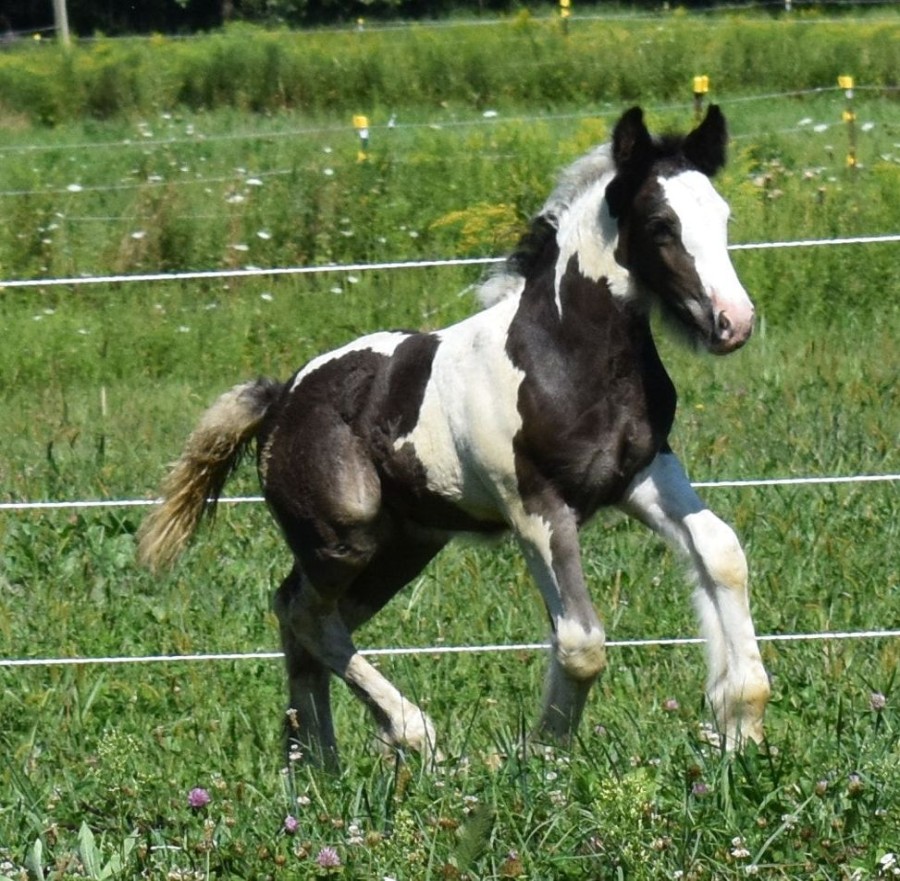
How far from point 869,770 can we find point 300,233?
766 cm

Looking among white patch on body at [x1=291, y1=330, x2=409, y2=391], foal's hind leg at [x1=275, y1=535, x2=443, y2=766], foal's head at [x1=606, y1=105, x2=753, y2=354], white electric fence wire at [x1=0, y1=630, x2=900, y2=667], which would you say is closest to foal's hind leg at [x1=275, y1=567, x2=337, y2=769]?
foal's hind leg at [x1=275, y1=535, x2=443, y2=766]

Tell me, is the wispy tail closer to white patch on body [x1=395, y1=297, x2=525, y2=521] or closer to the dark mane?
white patch on body [x1=395, y1=297, x2=525, y2=521]

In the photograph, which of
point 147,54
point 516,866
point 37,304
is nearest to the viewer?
point 516,866

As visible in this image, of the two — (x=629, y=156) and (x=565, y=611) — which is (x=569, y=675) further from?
(x=629, y=156)

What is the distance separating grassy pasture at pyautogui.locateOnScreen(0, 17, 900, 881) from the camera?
3740mm

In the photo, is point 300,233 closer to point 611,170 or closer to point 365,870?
point 611,170

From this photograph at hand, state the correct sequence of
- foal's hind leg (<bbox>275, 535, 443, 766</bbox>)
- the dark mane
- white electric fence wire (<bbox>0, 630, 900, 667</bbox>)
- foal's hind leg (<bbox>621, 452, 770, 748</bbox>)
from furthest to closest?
1. white electric fence wire (<bbox>0, 630, 900, 667</bbox>)
2. foal's hind leg (<bbox>275, 535, 443, 766</bbox>)
3. the dark mane
4. foal's hind leg (<bbox>621, 452, 770, 748</bbox>)

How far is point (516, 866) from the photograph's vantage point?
11.7 feet

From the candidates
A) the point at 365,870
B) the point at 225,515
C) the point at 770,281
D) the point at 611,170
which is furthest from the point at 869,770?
the point at 770,281

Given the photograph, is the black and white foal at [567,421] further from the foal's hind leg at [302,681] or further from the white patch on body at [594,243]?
the foal's hind leg at [302,681]

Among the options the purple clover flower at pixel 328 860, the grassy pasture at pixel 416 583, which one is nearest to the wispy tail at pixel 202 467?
the grassy pasture at pixel 416 583

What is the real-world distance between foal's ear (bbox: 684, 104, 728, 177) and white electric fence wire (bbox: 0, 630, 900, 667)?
1.43 metres

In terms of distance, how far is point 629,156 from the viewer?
438 centimetres

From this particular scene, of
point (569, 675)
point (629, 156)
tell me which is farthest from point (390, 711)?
point (629, 156)
